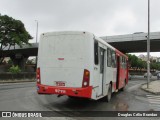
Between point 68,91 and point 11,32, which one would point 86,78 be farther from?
point 11,32

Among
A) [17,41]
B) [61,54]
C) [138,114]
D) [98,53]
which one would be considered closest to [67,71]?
[61,54]

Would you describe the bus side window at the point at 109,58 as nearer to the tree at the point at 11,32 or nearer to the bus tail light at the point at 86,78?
the bus tail light at the point at 86,78

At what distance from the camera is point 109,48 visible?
13469 millimetres

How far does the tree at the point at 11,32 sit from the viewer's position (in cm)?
5403

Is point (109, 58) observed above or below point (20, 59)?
below

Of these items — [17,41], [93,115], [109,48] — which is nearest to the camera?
[93,115]

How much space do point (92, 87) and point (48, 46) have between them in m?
2.53

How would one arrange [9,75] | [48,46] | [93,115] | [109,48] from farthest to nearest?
[9,75] → [109,48] → [48,46] → [93,115]

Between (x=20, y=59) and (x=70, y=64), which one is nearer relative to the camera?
(x=70, y=64)

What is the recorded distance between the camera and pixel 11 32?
5488 cm

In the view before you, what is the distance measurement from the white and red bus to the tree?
4386 cm

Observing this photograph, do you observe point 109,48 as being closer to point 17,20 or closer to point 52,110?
point 52,110

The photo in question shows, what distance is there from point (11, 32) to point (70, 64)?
46.7 metres

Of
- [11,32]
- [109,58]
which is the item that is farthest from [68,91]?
[11,32]
